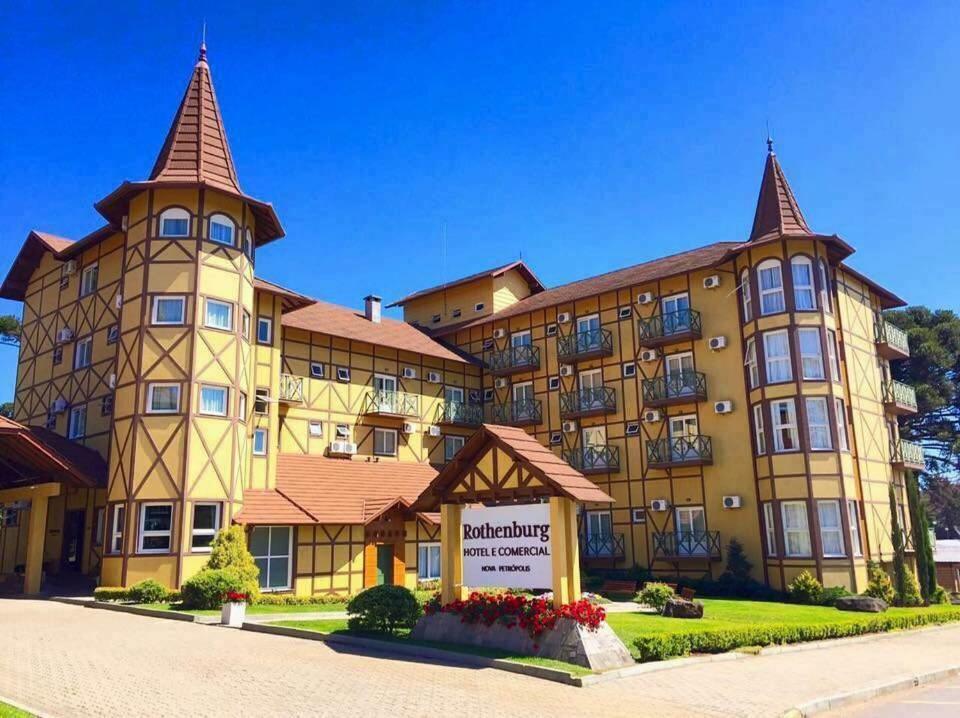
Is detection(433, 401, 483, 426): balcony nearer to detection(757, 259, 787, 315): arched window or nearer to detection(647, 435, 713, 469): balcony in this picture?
detection(647, 435, 713, 469): balcony

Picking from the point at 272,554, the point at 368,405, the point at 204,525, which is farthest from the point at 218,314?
the point at 368,405

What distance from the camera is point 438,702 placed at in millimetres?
10297

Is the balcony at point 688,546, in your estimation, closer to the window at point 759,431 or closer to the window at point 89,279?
the window at point 759,431

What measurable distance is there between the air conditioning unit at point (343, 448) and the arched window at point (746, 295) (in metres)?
15.8

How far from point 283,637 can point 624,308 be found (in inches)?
851

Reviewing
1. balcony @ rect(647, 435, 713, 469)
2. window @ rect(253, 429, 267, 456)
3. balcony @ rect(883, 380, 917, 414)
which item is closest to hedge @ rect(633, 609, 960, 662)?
balcony @ rect(647, 435, 713, 469)

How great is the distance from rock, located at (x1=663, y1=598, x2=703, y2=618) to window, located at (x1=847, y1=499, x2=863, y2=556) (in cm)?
947

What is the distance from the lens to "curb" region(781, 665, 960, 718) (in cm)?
1072

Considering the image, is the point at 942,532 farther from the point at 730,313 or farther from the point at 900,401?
the point at 730,313

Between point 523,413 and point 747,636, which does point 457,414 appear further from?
point 747,636

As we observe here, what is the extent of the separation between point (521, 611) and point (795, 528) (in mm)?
16546

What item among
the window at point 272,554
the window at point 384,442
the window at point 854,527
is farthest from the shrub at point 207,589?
the window at point 854,527

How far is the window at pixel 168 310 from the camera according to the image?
25.3 m

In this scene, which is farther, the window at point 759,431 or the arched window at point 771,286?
the arched window at point 771,286
